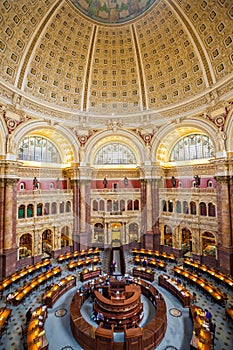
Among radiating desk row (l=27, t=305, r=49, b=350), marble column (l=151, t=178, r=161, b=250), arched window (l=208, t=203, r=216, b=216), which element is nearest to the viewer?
radiating desk row (l=27, t=305, r=49, b=350)

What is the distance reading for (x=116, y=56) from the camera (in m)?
25.0

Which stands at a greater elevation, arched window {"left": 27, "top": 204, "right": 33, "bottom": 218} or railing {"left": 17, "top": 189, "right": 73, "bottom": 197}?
railing {"left": 17, "top": 189, "right": 73, "bottom": 197}

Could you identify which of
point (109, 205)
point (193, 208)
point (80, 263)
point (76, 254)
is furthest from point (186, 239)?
point (76, 254)

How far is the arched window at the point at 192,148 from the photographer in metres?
24.7

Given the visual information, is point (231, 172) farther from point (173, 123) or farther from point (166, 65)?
point (166, 65)

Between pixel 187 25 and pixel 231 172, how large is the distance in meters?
16.3

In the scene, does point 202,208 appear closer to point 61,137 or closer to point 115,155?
point 115,155

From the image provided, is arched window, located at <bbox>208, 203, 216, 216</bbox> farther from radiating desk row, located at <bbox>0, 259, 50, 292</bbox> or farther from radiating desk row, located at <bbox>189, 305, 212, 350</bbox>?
radiating desk row, located at <bbox>0, 259, 50, 292</bbox>

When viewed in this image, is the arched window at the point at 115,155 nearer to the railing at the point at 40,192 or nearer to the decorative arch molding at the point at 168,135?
the decorative arch molding at the point at 168,135

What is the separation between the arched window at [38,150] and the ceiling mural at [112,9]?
632 inches

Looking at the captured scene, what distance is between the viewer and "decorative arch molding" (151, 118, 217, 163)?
23917 mm

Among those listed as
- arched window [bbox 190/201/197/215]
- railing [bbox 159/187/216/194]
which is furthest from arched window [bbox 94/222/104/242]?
arched window [bbox 190/201/197/215]

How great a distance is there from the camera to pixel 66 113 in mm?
25734

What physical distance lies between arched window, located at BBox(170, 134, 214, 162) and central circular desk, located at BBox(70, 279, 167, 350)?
17514 mm
